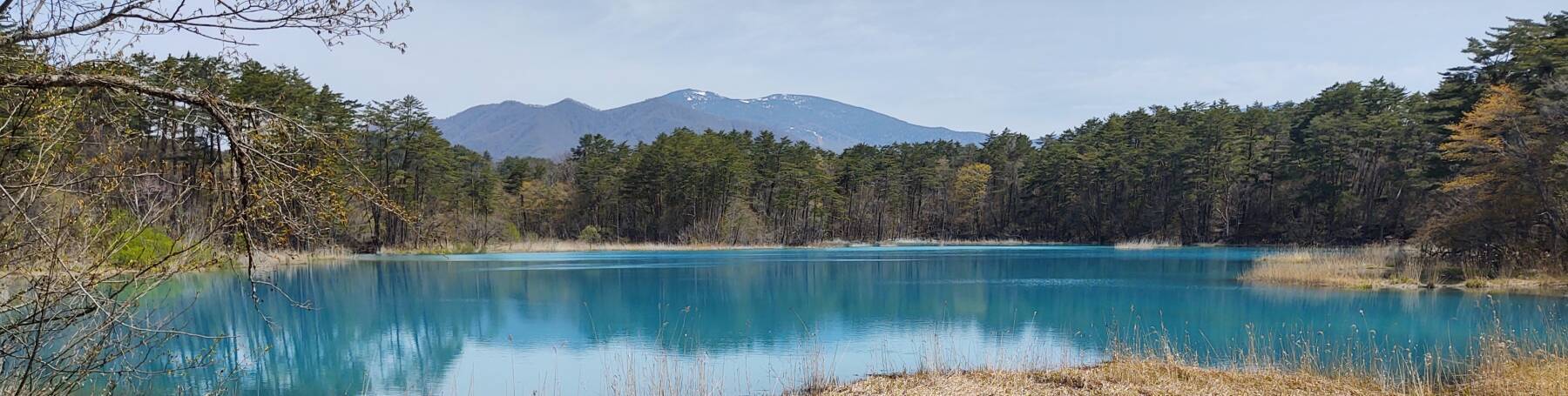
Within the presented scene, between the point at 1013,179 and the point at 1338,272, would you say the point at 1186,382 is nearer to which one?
the point at 1338,272

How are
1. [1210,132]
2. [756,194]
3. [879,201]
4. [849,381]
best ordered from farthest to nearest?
[879,201] → [756,194] → [1210,132] → [849,381]

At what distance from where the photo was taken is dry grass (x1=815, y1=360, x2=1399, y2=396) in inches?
280

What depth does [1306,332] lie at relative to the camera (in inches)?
488

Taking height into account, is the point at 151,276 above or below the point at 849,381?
above

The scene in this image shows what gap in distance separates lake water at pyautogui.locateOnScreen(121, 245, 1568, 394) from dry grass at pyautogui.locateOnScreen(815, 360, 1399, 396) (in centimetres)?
65

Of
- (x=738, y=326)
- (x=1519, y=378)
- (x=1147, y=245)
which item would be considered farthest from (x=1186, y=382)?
(x=1147, y=245)

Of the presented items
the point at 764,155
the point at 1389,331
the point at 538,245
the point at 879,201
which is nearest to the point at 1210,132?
the point at 879,201

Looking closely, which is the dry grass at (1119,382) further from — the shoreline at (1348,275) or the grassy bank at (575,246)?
the grassy bank at (575,246)

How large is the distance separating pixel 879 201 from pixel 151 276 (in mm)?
59529

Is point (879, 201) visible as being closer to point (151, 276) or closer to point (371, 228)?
point (371, 228)

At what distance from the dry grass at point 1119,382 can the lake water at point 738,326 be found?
25.7 inches

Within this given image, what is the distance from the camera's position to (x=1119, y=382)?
24.8 ft

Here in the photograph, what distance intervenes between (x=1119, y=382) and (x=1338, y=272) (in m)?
16.6

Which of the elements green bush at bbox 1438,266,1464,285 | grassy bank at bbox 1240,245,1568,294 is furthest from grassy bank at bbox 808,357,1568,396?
green bush at bbox 1438,266,1464,285
